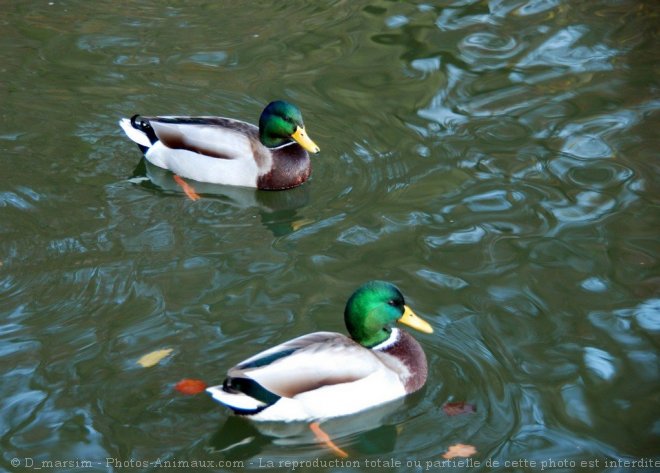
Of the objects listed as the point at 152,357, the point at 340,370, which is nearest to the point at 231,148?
the point at 152,357

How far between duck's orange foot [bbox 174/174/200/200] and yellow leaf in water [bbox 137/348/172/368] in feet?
7.22

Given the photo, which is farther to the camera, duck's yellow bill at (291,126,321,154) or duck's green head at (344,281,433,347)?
duck's yellow bill at (291,126,321,154)

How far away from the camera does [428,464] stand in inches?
209

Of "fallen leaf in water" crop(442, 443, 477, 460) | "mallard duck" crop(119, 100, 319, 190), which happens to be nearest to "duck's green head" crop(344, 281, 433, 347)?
"fallen leaf in water" crop(442, 443, 477, 460)

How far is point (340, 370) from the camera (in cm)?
558

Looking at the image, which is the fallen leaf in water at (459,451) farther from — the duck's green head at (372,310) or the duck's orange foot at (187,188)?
the duck's orange foot at (187,188)

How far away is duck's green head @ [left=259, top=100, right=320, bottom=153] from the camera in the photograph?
8.27m

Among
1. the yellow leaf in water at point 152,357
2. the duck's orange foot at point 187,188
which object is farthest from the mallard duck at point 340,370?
the duck's orange foot at point 187,188

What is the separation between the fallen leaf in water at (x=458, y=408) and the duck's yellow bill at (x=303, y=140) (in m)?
3.13

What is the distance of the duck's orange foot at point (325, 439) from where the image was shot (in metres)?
5.42

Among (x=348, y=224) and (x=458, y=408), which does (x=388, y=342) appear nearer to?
(x=458, y=408)

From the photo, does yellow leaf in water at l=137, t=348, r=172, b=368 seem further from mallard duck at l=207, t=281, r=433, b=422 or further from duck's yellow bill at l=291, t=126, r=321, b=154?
duck's yellow bill at l=291, t=126, r=321, b=154

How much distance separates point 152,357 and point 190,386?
1.24ft

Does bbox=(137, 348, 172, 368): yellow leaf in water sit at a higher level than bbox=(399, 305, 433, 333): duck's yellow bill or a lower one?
lower
